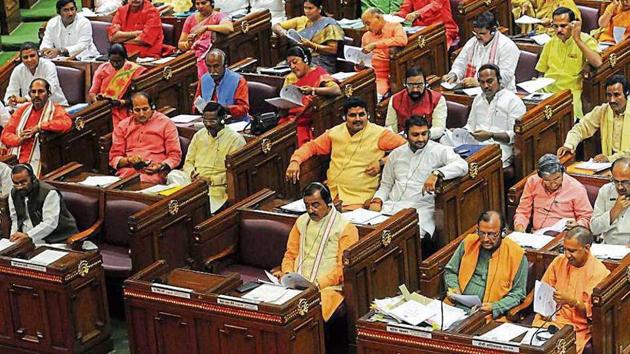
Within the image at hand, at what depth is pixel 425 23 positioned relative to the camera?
11.7m

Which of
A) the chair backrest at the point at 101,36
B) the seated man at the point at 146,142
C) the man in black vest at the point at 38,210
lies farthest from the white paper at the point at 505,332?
the chair backrest at the point at 101,36

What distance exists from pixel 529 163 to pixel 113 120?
10.1 feet

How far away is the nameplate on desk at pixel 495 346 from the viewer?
690 cm

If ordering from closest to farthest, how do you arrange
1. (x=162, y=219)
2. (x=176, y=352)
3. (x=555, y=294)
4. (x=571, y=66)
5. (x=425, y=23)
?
(x=555, y=294)
(x=176, y=352)
(x=162, y=219)
(x=571, y=66)
(x=425, y=23)

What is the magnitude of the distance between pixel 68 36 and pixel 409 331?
5.75 m

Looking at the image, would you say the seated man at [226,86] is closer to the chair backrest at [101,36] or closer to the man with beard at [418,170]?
the man with beard at [418,170]

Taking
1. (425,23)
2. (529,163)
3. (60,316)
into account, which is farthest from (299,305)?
(425,23)

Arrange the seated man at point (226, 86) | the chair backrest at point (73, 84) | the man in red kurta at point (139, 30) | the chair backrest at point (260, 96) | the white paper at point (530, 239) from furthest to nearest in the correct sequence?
the man in red kurta at point (139, 30) → the chair backrest at point (73, 84) → the chair backrest at point (260, 96) → the seated man at point (226, 86) → the white paper at point (530, 239)

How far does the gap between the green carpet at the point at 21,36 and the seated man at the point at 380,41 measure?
3925mm

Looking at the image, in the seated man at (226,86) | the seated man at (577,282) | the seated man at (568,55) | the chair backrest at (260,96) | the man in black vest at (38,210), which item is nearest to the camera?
the seated man at (577,282)

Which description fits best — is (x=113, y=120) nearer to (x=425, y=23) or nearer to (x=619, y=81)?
(x=425, y=23)

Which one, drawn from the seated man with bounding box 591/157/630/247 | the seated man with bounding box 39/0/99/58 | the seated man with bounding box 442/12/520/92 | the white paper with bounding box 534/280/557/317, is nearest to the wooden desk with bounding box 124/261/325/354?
the white paper with bounding box 534/280/557/317

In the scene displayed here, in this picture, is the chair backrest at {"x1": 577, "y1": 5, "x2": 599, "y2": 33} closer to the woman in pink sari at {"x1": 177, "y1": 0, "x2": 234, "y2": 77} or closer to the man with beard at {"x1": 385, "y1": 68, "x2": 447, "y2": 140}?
the man with beard at {"x1": 385, "y1": 68, "x2": 447, "y2": 140}

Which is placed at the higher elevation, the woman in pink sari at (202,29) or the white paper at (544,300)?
the woman in pink sari at (202,29)
